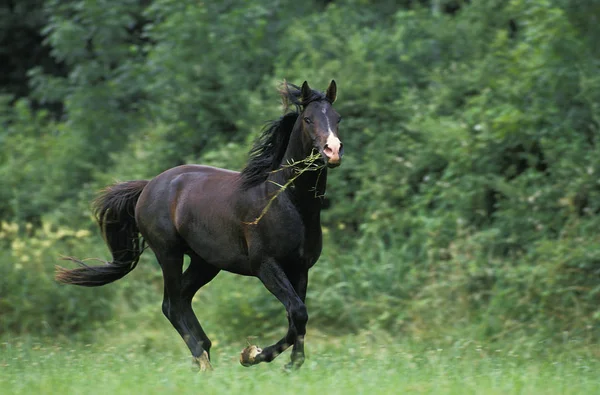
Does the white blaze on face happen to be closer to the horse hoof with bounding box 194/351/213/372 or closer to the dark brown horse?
the dark brown horse

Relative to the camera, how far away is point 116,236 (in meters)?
8.98

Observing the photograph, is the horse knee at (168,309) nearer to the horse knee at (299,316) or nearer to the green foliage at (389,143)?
the horse knee at (299,316)

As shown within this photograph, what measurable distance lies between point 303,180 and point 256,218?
527 millimetres

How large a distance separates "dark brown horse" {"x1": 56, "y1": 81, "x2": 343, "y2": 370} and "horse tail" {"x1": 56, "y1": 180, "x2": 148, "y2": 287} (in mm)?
21

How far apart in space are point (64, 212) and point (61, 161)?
176 cm

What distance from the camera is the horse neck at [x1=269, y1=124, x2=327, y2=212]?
22.6 ft

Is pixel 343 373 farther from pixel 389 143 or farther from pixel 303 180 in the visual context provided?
pixel 389 143

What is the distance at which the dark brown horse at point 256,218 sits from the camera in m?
6.87

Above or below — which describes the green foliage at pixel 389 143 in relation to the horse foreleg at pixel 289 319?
below

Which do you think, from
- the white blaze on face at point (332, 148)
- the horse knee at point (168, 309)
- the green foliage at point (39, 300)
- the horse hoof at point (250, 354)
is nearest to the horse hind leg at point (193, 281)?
the horse knee at point (168, 309)

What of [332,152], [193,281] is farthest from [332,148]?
[193,281]

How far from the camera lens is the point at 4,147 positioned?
17.7 m

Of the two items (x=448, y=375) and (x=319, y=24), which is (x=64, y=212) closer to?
(x=319, y=24)

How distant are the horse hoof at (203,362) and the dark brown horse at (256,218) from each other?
0.5 inches
